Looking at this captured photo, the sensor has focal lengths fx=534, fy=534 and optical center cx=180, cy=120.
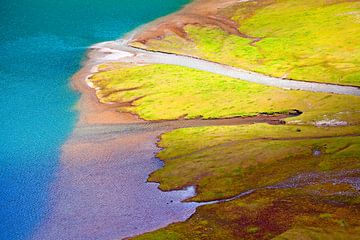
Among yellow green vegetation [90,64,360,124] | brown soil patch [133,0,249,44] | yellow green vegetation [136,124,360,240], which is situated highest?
brown soil patch [133,0,249,44]

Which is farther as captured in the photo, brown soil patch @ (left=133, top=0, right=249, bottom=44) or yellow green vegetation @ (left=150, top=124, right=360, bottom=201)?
brown soil patch @ (left=133, top=0, right=249, bottom=44)

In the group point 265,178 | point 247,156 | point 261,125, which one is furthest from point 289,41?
point 265,178

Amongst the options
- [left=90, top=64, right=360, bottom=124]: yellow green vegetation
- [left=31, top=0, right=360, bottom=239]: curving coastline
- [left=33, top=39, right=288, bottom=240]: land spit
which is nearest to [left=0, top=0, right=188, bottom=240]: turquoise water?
[left=33, top=39, right=288, bottom=240]: land spit

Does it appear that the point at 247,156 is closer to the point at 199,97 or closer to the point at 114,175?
the point at 114,175

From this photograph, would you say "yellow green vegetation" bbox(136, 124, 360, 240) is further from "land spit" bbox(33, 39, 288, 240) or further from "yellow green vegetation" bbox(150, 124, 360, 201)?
"land spit" bbox(33, 39, 288, 240)

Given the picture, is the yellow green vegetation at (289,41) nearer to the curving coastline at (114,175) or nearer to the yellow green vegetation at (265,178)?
the curving coastline at (114,175)

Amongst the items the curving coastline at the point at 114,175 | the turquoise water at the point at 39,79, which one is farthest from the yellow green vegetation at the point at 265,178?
the turquoise water at the point at 39,79
